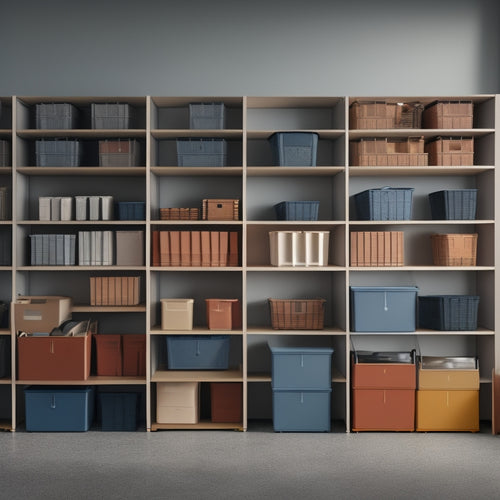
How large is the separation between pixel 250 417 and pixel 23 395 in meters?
2.05

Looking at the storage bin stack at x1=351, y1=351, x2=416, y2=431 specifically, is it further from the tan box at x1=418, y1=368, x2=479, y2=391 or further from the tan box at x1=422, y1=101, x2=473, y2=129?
the tan box at x1=422, y1=101, x2=473, y2=129

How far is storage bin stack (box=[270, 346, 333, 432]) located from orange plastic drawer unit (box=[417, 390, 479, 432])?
0.80 meters

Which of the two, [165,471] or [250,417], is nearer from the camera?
[165,471]

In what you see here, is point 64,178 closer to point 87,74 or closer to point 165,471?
point 87,74

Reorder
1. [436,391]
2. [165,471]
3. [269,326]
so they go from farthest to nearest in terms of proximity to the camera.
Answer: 1. [269,326]
2. [436,391]
3. [165,471]

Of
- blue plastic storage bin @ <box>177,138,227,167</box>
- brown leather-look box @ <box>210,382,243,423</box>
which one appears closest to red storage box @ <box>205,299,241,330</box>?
brown leather-look box @ <box>210,382,243,423</box>

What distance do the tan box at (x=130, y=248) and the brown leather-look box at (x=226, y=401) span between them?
1250 millimetres

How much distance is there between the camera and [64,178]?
5.93 meters

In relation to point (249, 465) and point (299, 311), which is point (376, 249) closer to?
point (299, 311)

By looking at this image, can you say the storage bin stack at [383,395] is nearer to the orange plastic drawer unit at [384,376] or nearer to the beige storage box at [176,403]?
the orange plastic drawer unit at [384,376]

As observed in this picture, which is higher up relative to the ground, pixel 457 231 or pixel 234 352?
pixel 457 231

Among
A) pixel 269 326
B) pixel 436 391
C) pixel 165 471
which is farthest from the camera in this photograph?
pixel 269 326

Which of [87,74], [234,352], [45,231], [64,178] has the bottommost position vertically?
[234,352]

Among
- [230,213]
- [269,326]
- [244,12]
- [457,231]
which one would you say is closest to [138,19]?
[244,12]
